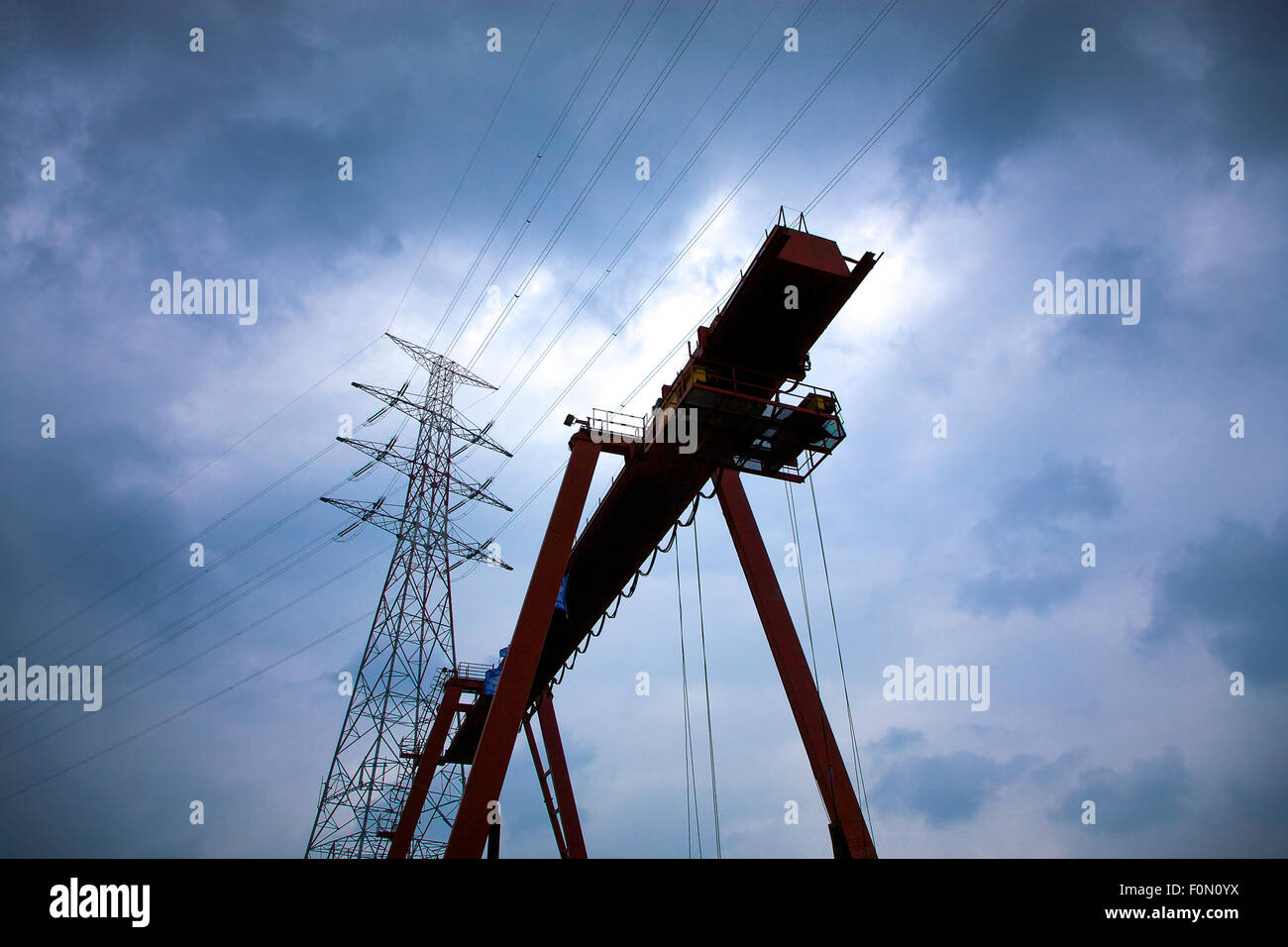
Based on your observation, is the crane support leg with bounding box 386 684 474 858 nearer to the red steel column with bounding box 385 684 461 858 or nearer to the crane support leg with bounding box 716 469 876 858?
the red steel column with bounding box 385 684 461 858

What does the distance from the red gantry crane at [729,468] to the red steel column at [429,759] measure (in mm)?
10571

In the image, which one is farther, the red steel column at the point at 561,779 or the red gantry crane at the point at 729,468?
the red steel column at the point at 561,779

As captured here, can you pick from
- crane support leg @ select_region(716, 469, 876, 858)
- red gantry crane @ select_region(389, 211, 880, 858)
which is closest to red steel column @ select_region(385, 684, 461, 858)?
red gantry crane @ select_region(389, 211, 880, 858)

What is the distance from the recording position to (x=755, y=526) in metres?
14.3

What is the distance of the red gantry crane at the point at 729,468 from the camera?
11.1 meters

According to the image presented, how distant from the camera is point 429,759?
23375mm

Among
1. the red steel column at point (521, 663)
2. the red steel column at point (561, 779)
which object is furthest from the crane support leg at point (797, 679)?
the red steel column at point (561, 779)

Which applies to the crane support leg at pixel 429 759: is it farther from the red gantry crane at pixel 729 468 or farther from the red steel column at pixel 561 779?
the red gantry crane at pixel 729 468
